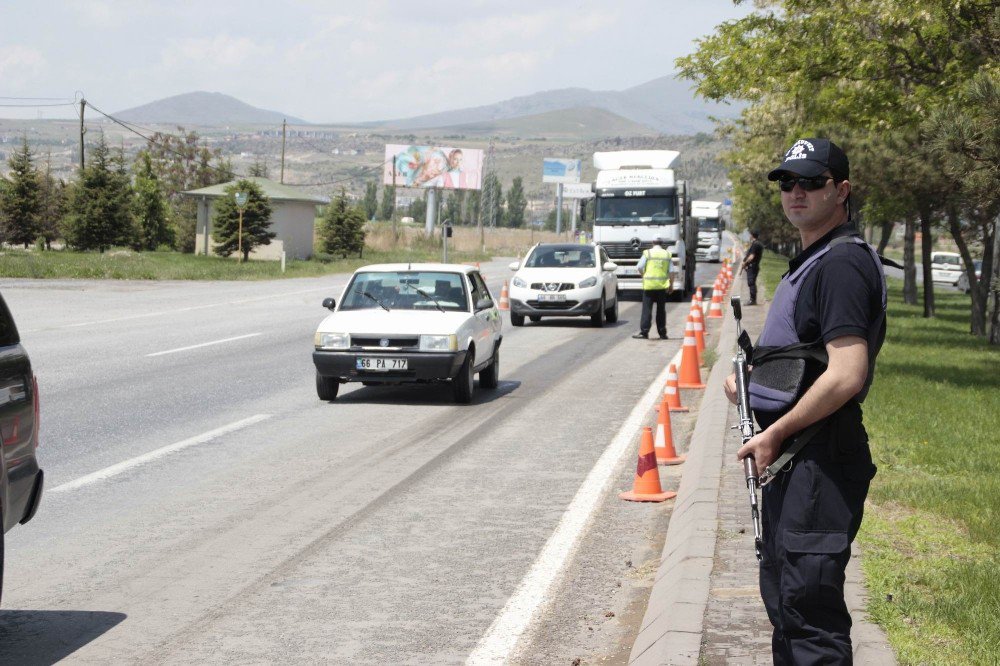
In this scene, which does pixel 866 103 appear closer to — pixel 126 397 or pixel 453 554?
pixel 126 397

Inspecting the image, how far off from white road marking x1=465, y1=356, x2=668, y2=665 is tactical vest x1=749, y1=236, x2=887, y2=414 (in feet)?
7.32

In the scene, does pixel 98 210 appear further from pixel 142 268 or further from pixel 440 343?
pixel 440 343

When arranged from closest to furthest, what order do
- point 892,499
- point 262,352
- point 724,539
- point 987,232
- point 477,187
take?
point 724,539 → point 892,499 → point 262,352 → point 987,232 → point 477,187

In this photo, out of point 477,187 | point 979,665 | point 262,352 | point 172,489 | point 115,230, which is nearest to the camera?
point 979,665

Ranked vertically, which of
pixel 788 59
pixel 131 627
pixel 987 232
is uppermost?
pixel 788 59

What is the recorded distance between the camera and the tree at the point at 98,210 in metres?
58.6

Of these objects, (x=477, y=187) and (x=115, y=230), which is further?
(x=477, y=187)

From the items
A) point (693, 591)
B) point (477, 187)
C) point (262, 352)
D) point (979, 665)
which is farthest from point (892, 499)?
point (477, 187)

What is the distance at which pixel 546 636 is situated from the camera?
19.3 feet

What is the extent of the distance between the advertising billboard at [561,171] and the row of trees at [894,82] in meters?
137

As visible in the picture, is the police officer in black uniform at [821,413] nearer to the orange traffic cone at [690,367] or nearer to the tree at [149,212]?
the orange traffic cone at [690,367]

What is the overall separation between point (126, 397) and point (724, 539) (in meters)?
8.73

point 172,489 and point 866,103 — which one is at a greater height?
point 866,103

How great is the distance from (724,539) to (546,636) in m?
1.54
